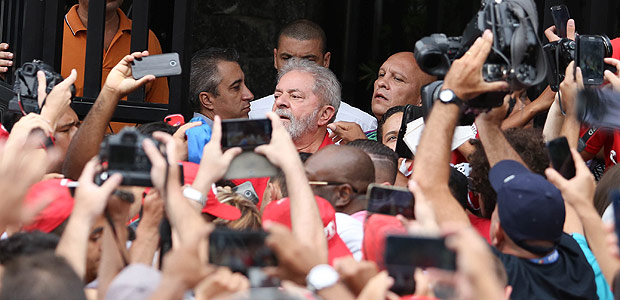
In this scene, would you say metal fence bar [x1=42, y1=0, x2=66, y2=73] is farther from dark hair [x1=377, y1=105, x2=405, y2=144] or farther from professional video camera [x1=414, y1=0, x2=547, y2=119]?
professional video camera [x1=414, y1=0, x2=547, y2=119]

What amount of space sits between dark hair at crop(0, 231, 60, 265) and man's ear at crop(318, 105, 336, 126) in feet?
7.98

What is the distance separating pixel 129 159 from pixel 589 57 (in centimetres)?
195

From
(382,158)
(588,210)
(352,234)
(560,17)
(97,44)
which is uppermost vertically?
(560,17)

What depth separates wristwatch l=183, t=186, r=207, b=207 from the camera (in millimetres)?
2859

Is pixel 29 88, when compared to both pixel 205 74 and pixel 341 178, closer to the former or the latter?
pixel 341 178

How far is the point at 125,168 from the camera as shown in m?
2.68

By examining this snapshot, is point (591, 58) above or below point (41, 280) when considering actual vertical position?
Result: above

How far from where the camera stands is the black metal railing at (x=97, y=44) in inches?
172

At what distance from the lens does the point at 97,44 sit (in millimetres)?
4383

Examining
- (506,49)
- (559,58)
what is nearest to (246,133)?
(506,49)

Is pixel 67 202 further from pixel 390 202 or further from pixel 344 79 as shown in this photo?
pixel 344 79

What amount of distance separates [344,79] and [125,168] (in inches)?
174

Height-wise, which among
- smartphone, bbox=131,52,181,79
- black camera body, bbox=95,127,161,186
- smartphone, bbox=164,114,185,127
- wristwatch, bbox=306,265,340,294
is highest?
smartphone, bbox=131,52,181,79

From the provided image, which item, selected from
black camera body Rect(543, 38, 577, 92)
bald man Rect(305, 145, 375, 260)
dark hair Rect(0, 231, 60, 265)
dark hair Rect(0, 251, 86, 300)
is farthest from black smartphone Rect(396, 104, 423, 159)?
dark hair Rect(0, 251, 86, 300)
